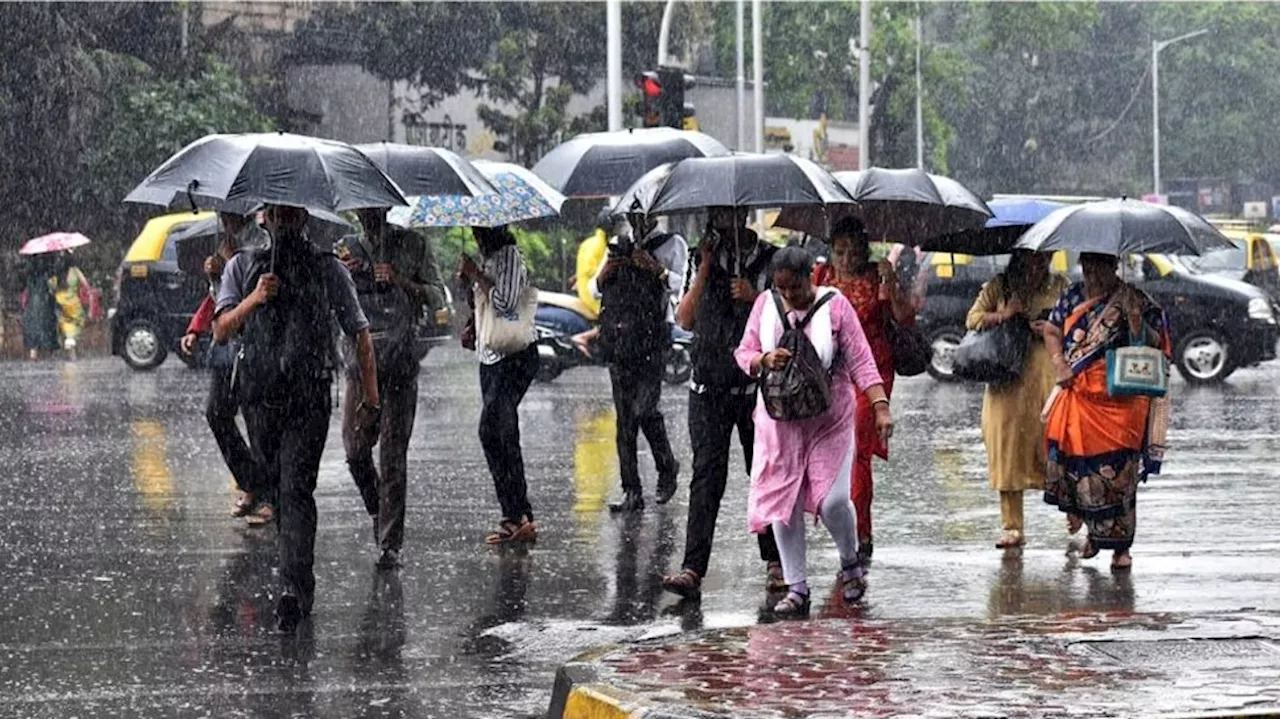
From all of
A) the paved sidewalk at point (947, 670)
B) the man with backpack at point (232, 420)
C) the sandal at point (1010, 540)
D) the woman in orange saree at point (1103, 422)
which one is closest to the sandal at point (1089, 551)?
the woman in orange saree at point (1103, 422)

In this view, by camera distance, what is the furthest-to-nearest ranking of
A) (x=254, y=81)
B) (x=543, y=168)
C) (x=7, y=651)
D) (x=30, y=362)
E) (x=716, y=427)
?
(x=254, y=81), (x=30, y=362), (x=543, y=168), (x=716, y=427), (x=7, y=651)

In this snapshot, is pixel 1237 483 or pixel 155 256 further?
pixel 155 256

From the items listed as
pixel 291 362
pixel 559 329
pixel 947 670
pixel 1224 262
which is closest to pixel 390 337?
pixel 291 362

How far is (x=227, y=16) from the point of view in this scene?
43625 mm

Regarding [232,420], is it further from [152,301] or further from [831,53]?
[831,53]

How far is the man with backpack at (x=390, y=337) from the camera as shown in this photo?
35.9ft

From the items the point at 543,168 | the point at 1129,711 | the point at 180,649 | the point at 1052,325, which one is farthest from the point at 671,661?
the point at 543,168

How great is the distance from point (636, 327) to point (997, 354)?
222 centimetres

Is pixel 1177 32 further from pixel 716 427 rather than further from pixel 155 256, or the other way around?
pixel 716 427

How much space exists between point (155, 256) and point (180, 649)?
66.7 feet

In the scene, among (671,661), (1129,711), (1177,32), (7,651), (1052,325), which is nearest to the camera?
(1129,711)

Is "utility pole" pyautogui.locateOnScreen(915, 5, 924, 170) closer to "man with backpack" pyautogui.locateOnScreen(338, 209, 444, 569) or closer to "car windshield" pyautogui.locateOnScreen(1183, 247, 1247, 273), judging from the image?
"car windshield" pyautogui.locateOnScreen(1183, 247, 1247, 273)

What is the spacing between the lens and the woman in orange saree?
35.8 ft

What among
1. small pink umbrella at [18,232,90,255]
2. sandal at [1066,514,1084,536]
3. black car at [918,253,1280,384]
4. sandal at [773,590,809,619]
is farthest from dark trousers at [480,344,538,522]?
small pink umbrella at [18,232,90,255]
